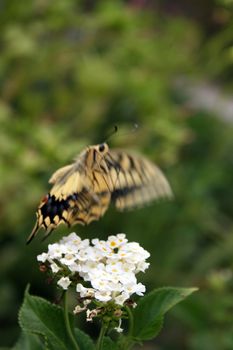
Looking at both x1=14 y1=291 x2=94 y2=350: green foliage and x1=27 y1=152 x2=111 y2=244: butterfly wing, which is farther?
x1=27 y1=152 x2=111 y2=244: butterfly wing

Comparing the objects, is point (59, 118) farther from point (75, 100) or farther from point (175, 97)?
point (175, 97)

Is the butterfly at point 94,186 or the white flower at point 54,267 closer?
the white flower at point 54,267

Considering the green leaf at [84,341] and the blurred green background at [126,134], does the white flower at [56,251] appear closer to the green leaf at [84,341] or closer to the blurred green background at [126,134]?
the green leaf at [84,341]

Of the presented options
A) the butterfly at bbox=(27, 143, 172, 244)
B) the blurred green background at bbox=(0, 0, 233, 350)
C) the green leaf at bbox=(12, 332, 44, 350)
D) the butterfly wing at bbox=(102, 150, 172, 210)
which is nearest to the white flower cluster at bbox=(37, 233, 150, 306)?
the butterfly at bbox=(27, 143, 172, 244)

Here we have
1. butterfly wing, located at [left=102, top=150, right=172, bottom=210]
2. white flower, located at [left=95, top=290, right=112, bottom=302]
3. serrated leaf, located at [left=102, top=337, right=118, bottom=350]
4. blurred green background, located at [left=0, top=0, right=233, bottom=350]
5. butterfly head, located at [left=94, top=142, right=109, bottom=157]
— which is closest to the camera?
white flower, located at [left=95, top=290, right=112, bottom=302]

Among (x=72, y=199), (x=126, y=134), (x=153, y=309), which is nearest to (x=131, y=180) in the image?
(x=72, y=199)

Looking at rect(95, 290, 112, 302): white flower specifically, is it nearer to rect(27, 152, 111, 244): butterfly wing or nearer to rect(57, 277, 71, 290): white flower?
rect(57, 277, 71, 290): white flower

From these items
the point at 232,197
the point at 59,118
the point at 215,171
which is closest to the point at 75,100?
the point at 59,118

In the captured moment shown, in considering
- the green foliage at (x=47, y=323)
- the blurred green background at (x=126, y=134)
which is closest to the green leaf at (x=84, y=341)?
the green foliage at (x=47, y=323)
